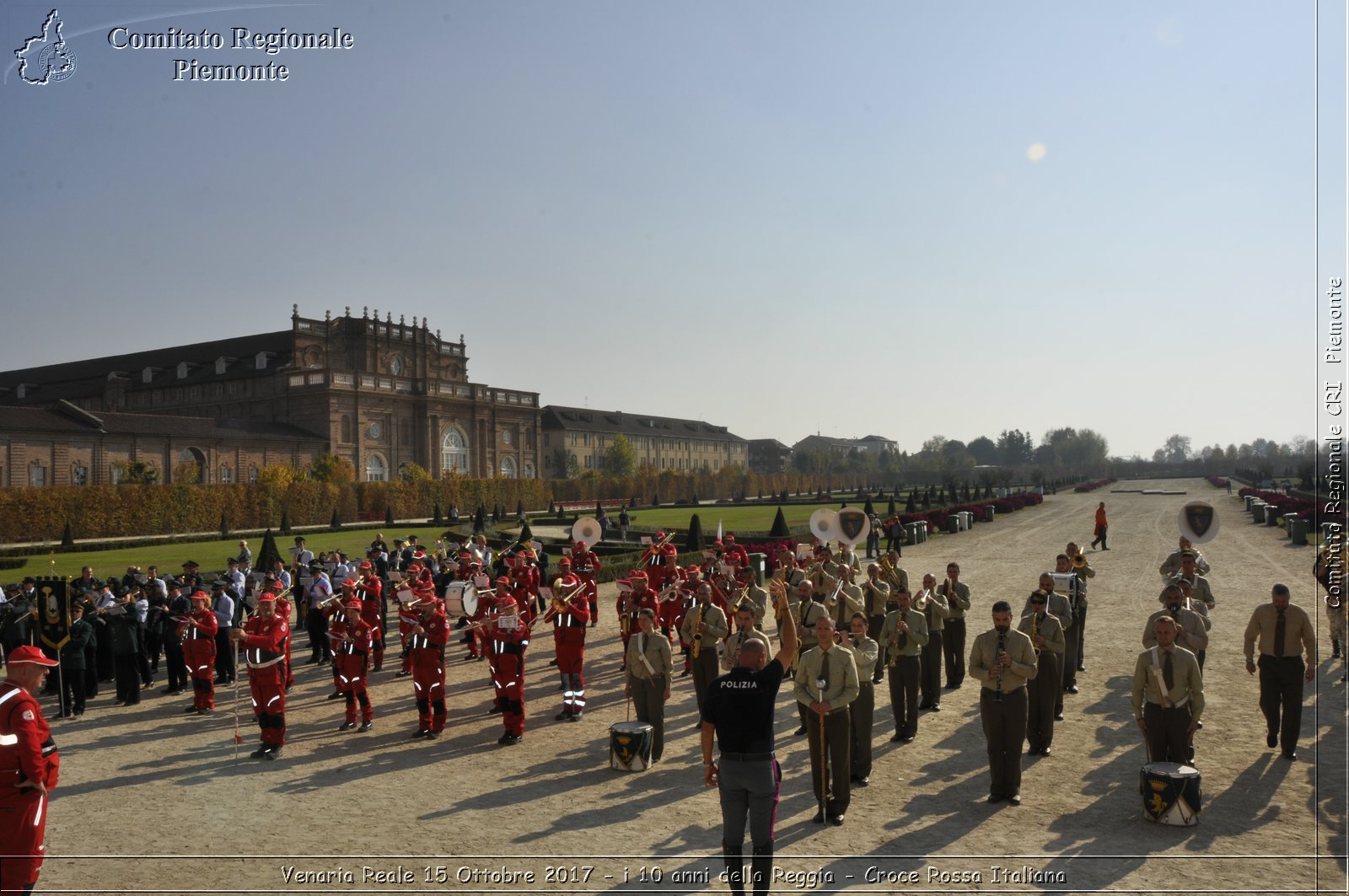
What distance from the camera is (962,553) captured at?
32656 millimetres

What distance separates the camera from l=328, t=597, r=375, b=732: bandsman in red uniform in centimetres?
1181

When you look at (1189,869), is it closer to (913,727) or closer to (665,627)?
(913,727)

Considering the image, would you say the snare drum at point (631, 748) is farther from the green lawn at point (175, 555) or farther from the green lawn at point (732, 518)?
the green lawn at point (732, 518)

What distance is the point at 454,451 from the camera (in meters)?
85.7

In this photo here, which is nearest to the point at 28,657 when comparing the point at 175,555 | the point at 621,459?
the point at 175,555

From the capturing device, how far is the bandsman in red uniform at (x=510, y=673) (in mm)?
11305

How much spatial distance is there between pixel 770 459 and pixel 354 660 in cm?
15934

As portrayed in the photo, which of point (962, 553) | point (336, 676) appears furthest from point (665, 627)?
point (962, 553)

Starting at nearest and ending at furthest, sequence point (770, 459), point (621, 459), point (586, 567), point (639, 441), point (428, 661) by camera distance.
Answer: point (428, 661)
point (586, 567)
point (621, 459)
point (639, 441)
point (770, 459)

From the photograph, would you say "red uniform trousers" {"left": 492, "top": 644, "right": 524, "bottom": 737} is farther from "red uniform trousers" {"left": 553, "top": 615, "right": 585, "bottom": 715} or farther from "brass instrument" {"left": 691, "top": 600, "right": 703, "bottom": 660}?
"brass instrument" {"left": 691, "top": 600, "right": 703, "bottom": 660}

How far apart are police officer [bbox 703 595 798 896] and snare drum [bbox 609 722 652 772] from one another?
10.6ft

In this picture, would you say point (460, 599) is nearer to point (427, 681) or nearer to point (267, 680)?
point (427, 681)

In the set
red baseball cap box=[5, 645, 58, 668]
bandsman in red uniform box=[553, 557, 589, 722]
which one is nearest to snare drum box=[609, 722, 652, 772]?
bandsman in red uniform box=[553, 557, 589, 722]

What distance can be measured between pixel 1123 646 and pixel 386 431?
71.6 metres
